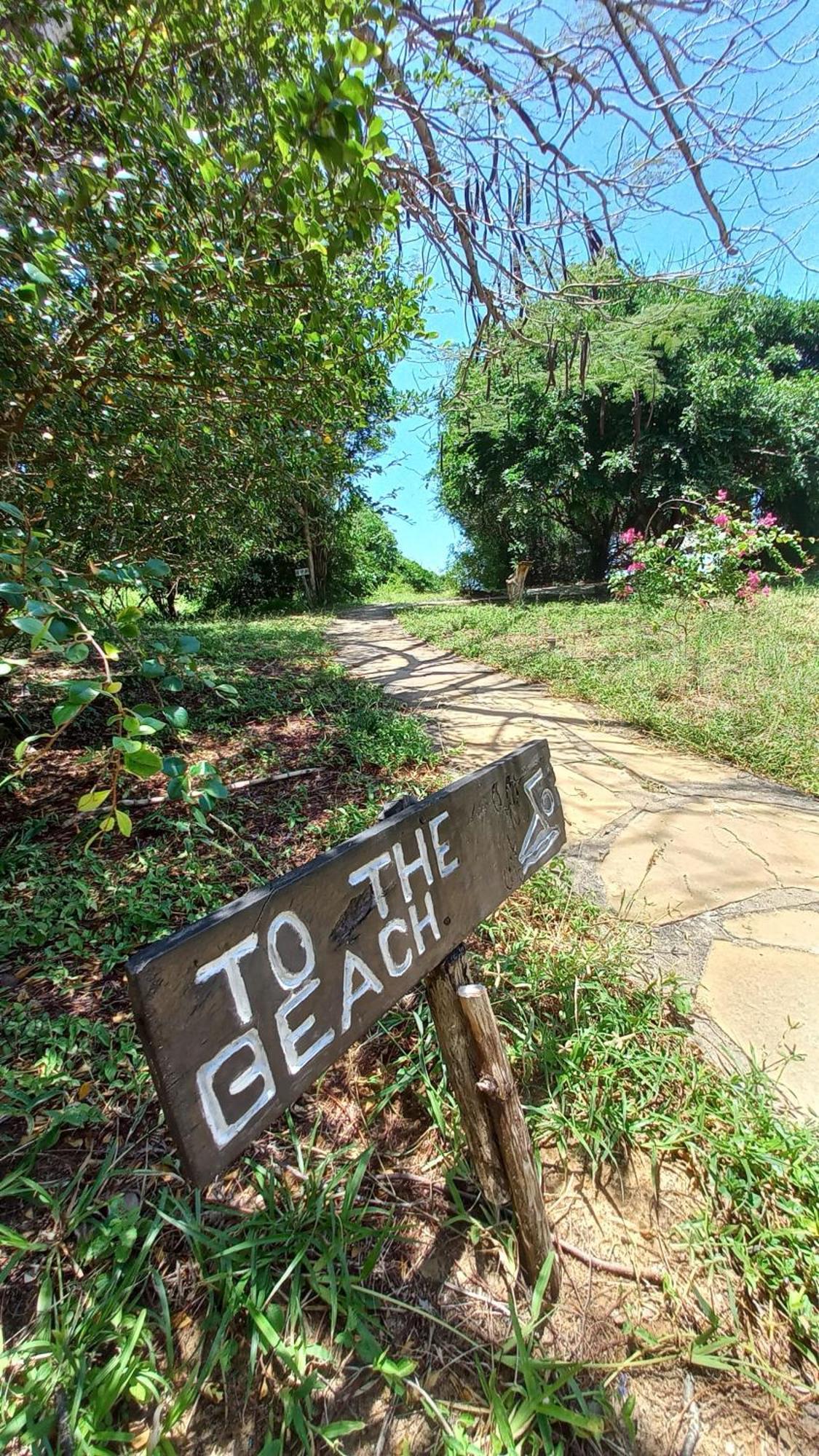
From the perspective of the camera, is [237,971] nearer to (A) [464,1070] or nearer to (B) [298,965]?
(B) [298,965]

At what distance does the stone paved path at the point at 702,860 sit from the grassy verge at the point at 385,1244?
0.17 meters

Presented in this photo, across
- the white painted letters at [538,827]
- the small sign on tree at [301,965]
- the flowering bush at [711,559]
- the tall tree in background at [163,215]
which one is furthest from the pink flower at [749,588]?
the small sign on tree at [301,965]

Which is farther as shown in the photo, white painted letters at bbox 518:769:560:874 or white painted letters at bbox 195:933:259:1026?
white painted letters at bbox 518:769:560:874

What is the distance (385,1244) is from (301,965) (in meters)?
0.78

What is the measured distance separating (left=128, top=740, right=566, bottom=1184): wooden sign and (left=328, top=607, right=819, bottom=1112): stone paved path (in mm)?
991

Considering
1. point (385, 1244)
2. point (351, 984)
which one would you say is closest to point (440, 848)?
point (351, 984)

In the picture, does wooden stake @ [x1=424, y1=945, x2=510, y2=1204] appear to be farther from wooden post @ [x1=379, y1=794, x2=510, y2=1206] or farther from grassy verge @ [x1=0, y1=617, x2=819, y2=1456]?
grassy verge @ [x1=0, y1=617, x2=819, y2=1456]

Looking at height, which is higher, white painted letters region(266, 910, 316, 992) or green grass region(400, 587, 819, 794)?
white painted letters region(266, 910, 316, 992)

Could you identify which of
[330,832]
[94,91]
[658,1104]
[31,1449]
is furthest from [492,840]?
[94,91]

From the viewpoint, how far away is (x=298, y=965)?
23.3 inches

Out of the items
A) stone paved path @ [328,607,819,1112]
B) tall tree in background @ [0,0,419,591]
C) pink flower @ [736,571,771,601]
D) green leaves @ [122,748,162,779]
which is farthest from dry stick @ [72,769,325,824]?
pink flower @ [736,571,771,601]

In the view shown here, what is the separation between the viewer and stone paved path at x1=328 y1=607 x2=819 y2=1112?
1.38 meters

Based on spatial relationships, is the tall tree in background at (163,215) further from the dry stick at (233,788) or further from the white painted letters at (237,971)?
the white painted letters at (237,971)

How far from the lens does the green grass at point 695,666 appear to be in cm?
296
